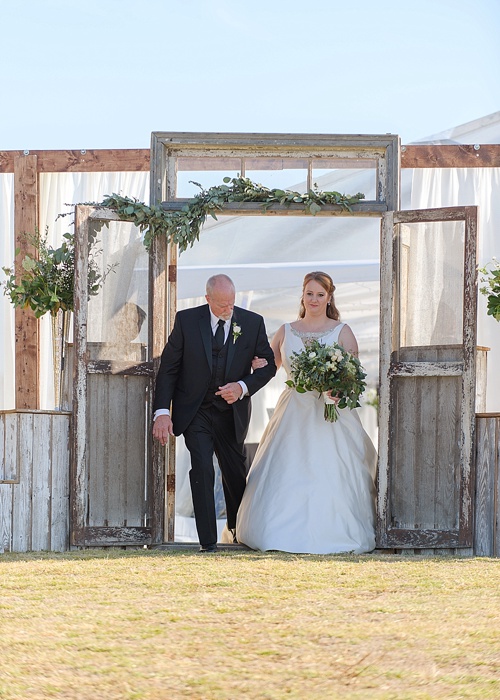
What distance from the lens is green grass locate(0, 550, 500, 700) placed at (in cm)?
296

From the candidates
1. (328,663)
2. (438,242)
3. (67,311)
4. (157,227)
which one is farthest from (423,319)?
(328,663)

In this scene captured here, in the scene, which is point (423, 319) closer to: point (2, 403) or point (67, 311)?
point (67, 311)

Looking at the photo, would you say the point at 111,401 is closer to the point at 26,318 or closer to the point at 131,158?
the point at 26,318

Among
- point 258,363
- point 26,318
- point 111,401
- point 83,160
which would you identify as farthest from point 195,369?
point 83,160

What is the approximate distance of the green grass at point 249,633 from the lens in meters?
2.96

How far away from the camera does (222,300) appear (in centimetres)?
674

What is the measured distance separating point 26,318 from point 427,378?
355 centimetres

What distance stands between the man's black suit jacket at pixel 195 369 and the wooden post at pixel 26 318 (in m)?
2.33

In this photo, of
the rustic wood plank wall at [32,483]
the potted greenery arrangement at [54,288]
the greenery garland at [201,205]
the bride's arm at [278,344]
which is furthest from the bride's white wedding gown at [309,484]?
the potted greenery arrangement at [54,288]

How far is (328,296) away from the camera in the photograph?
24.4 ft

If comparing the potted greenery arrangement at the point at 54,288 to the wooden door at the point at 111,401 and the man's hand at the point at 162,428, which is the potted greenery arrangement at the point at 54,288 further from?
the man's hand at the point at 162,428

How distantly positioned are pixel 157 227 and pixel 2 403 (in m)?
3.02

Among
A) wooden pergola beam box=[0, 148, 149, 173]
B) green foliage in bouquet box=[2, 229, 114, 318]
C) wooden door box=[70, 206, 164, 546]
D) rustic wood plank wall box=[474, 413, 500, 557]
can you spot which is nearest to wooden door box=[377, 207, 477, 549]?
rustic wood plank wall box=[474, 413, 500, 557]

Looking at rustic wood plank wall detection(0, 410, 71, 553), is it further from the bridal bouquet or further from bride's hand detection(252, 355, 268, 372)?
the bridal bouquet
